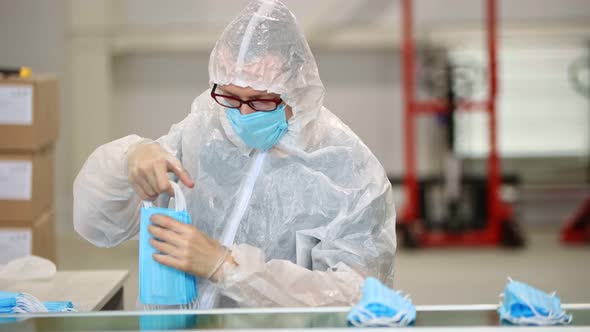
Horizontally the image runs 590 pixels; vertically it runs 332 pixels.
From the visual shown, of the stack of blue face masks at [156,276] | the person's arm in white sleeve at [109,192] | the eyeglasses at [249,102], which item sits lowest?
the stack of blue face masks at [156,276]

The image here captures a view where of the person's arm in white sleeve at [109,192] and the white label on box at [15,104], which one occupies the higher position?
the white label on box at [15,104]

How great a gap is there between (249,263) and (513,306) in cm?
45

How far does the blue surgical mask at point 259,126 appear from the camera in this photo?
145 centimetres

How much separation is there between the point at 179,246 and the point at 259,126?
0.30 metres

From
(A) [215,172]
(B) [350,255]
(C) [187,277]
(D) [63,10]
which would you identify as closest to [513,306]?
(B) [350,255]

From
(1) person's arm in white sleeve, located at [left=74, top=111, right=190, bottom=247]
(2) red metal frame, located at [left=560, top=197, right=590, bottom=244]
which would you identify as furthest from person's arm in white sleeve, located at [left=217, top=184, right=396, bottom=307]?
(2) red metal frame, located at [left=560, top=197, right=590, bottom=244]

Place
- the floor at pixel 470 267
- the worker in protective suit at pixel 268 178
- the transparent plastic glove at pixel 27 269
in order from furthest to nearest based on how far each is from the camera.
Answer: the floor at pixel 470 267
the transparent plastic glove at pixel 27 269
the worker in protective suit at pixel 268 178

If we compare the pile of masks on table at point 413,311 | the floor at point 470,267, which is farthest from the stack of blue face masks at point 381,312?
the floor at point 470,267

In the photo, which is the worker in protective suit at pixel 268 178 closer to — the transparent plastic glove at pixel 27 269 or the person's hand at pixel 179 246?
the person's hand at pixel 179 246

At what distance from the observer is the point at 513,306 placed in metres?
1.11

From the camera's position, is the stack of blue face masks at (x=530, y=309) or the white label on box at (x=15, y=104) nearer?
the stack of blue face masks at (x=530, y=309)

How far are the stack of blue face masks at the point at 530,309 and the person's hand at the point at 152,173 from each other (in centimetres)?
55

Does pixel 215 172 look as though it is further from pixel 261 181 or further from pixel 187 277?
pixel 187 277

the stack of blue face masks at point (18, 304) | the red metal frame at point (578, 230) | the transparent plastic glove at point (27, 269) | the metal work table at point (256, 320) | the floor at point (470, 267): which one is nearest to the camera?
the metal work table at point (256, 320)
